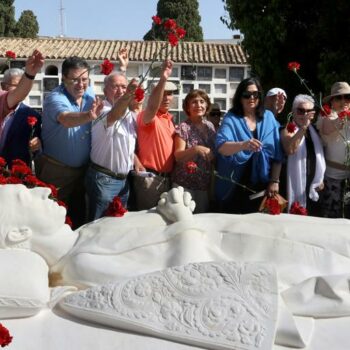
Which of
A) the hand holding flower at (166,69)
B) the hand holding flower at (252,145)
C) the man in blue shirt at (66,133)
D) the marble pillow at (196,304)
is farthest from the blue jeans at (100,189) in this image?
the marble pillow at (196,304)

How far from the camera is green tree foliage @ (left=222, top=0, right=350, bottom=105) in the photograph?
1011 cm

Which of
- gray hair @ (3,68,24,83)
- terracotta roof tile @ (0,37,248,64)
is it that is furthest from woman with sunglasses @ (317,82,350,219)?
terracotta roof tile @ (0,37,248,64)

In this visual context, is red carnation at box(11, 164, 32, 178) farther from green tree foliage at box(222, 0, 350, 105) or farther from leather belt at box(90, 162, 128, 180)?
green tree foliage at box(222, 0, 350, 105)

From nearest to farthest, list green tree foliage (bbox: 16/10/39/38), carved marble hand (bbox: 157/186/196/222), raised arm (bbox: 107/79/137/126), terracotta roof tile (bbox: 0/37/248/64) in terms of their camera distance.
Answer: carved marble hand (bbox: 157/186/196/222) → raised arm (bbox: 107/79/137/126) → terracotta roof tile (bbox: 0/37/248/64) → green tree foliage (bbox: 16/10/39/38)

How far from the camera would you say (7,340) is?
6.93 feet

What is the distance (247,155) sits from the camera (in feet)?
14.3

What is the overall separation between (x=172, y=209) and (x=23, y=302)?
98cm

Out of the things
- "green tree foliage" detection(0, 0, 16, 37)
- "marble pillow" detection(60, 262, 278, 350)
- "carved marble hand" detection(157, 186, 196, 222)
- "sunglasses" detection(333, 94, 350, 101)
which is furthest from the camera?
"green tree foliage" detection(0, 0, 16, 37)

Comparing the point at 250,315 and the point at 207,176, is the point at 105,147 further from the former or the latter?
the point at 250,315

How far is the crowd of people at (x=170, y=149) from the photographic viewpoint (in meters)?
4.18

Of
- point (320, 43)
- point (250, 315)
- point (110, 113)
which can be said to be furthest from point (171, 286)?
point (320, 43)

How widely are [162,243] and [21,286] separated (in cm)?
77

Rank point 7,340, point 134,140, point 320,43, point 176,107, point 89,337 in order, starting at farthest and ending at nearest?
point 176,107
point 320,43
point 134,140
point 89,337
point 7,340

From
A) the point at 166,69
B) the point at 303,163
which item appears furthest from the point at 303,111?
the point at 166,69
